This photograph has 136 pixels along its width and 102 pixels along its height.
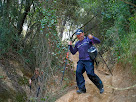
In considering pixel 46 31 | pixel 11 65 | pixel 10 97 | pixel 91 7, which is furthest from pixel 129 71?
pixel 91 7

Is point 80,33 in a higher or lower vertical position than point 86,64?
higher

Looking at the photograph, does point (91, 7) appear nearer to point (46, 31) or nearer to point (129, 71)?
point (46, 31)

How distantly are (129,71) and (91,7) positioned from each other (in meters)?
7.53

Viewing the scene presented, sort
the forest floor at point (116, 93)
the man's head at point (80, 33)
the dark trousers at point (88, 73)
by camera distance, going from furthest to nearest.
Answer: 1. the man's head at point (80, 33)
2. the dark trousers at point (88, 73)
3. the forest floor at point (116, 93)

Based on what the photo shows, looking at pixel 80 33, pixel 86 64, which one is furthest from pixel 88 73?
pixel 80 33

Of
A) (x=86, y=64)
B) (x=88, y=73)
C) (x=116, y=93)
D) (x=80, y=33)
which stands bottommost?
(x=116, y=93)

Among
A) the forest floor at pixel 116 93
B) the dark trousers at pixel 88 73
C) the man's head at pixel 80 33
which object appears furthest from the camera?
the man's head at pixel 80 33

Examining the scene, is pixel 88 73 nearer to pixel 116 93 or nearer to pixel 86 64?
pixel 86 64

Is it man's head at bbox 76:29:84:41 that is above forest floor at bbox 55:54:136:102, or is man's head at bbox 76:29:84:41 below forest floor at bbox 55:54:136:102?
above

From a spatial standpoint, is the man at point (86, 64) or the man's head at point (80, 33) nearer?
the man at point (86, 64)

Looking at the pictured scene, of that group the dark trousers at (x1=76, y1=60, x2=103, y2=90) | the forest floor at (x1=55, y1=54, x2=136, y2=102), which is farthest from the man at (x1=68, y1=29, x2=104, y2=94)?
the forest floor at (x1=55, y1=54, x2=136, y2=102)

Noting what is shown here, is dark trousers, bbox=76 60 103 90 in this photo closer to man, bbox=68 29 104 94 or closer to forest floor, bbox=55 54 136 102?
man, bbox=68 29 104 94

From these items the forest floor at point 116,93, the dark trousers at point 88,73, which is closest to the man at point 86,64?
the dark trousers at point 88,73

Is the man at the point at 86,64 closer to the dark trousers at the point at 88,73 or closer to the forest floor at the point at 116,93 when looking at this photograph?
the dark trousers at the point at 88,73
